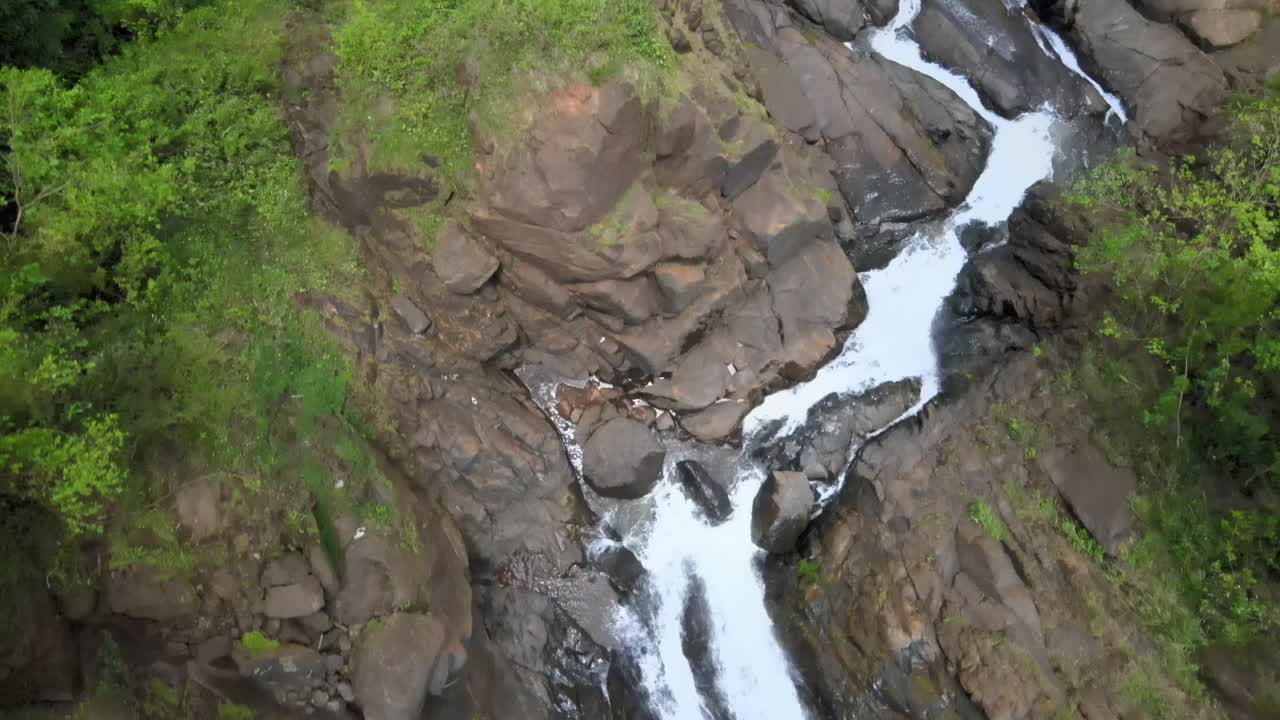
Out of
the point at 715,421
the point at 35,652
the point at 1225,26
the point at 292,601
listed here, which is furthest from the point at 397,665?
the point at 1225,26

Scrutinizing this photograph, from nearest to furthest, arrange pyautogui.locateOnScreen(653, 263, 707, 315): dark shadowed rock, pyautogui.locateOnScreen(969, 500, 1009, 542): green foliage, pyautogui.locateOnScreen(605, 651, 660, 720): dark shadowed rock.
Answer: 1. pyautogui.locateOnScreen(605, 651, 660, 720): dark shadowed rock
2. pyautogui.locateOnScreen(969, 500, 1009, 542): green foliage
3. pyautogui.locateOnScreen(653, 263, 707, 315): dark shadowed rock

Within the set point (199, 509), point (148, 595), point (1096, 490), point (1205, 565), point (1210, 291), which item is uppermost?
point (1210, 291)

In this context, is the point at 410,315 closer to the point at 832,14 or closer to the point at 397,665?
the point at 397,665

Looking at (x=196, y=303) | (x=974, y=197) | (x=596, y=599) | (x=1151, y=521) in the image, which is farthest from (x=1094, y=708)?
(x=196, y=303)

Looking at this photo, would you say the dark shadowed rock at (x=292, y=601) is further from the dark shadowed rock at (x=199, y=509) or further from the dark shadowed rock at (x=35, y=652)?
the dark shadowed rock at (x=35, y=652)

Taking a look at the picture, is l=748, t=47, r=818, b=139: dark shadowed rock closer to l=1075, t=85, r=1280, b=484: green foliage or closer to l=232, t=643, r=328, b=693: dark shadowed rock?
l=1075, t=85, r=1280, b=484: green foliage

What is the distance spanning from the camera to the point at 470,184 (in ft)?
46.2

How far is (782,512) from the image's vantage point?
14.2 m

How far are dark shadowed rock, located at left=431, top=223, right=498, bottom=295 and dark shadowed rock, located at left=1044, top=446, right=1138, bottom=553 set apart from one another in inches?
440

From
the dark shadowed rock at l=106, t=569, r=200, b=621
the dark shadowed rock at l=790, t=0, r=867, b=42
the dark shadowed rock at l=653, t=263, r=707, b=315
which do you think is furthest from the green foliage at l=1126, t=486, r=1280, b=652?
the dark shadowed rock at l=106, t=569, r=200, b=621

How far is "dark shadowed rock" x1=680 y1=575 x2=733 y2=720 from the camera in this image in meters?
13.3

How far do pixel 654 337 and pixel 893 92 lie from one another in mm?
8346

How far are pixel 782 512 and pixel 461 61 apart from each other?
33.4ft

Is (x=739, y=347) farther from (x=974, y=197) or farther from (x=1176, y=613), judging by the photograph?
(x=1176, y=613)
